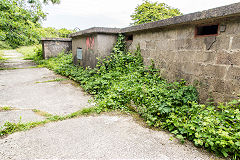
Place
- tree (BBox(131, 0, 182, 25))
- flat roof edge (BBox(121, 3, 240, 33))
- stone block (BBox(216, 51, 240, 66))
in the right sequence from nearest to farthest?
flat roof edge (BBox(121, 3, 240, 33))
stone block (BBox(216, 51, 240, 66))
tree (BBox(131, 0, 182, 25))

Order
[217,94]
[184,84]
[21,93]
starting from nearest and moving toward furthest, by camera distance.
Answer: [217,94] < [184,84] < [21,93]

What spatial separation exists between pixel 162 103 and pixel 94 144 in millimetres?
1372

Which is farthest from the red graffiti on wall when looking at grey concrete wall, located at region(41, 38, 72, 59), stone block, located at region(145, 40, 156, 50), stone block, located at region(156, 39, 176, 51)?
grey concrete wall, located at region(41, 38, 72, 59)

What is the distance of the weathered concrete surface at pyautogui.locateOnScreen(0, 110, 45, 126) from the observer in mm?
2608

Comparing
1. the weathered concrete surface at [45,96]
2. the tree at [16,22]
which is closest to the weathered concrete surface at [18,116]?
the weathered concrete surface at [45,96]

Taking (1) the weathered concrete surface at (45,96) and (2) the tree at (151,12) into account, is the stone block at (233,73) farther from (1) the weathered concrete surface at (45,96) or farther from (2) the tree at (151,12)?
(2) the tree at (151,12)

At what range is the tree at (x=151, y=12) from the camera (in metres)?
12.4

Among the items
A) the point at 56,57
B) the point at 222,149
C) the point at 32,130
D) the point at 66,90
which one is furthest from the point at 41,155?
the point at 56,57

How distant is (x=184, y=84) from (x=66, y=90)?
2998 millimetres

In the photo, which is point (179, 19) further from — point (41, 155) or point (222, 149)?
point (41, 155)

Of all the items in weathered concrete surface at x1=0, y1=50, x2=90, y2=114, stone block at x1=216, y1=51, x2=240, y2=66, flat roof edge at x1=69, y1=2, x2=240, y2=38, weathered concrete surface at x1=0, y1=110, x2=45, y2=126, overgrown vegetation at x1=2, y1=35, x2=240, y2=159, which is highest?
flat roof edge at x1=69, y1=2, x2=240, y2=38

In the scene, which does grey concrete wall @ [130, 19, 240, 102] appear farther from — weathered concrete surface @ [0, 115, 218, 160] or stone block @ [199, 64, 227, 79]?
weathered concrete surface @ [0, 115, 218, 160]

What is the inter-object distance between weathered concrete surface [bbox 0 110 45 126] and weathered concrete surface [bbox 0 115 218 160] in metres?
0.42

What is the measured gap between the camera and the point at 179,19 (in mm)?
3057
